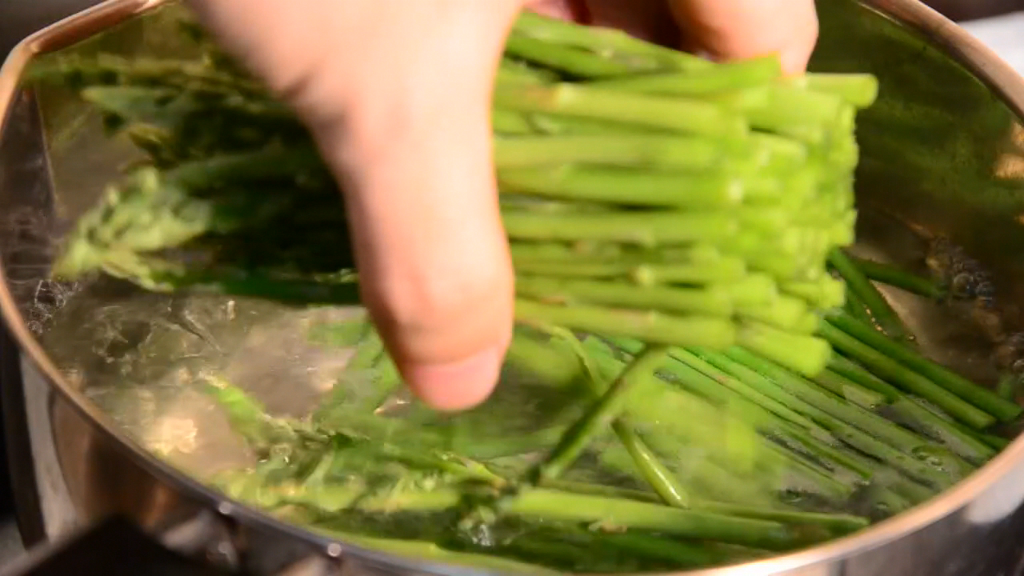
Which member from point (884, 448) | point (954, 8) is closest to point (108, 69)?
point (884, 448)

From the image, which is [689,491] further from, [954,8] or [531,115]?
[954,8]

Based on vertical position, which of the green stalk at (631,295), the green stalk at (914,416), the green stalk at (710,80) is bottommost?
the green stalk at (914,416)

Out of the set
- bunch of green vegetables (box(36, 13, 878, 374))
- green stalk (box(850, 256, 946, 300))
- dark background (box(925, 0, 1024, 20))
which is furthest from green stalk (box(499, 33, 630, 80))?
dark background (box(925, 0, 1024, 20))

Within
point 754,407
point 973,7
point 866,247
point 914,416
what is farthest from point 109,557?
point 973,7

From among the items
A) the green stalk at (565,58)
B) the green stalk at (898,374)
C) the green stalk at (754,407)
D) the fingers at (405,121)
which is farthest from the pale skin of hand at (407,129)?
the green stalk at (898,374)

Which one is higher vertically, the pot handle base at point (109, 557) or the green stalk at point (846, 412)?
the pot handle base at point (109, 557)

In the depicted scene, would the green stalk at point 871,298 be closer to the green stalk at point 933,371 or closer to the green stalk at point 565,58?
the green stalk at point 933,371

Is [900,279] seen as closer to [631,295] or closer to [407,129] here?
[631,295]
